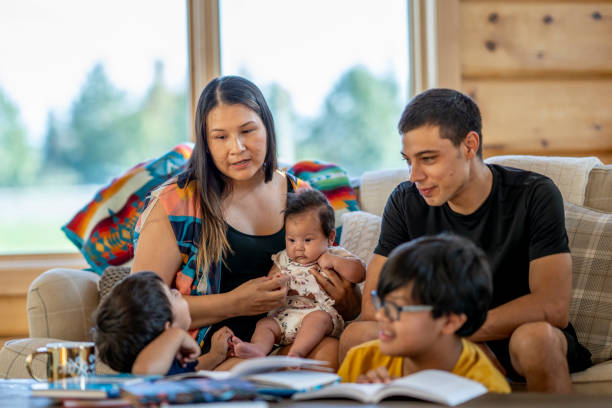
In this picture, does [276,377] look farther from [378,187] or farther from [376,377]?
[378,187]

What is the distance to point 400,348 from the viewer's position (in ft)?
4.52

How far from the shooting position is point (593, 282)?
6.55 ft

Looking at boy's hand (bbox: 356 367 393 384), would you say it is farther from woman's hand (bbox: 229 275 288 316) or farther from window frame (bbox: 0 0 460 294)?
window frame (bbox: 0 0 460 294)

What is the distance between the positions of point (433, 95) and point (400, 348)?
2.59 ft

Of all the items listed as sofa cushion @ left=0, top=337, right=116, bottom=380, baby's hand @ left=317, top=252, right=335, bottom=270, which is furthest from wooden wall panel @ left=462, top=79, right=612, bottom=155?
sofa cushion @ left=0, top=337, right=116, bottom=380

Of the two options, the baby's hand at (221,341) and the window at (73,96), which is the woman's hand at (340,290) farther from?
the window at (73,96)

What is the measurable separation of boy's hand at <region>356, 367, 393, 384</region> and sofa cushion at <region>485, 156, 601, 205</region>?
1.20 metres

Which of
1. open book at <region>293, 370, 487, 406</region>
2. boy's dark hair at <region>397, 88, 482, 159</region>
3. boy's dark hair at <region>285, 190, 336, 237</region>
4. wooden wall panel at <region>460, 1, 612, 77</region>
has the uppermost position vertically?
wooden wall panel at <region>460, 1, 612, 77</region>

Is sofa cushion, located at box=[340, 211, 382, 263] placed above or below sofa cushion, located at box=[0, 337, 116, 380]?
above

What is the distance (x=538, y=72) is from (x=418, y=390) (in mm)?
2394

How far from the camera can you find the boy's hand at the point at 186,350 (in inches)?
59.4

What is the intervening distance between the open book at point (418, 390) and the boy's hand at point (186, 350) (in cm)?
36

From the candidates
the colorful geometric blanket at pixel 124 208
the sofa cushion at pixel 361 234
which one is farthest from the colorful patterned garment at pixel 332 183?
the sofa cushion at pixel 361 234

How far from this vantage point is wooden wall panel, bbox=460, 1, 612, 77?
3.10 meters
